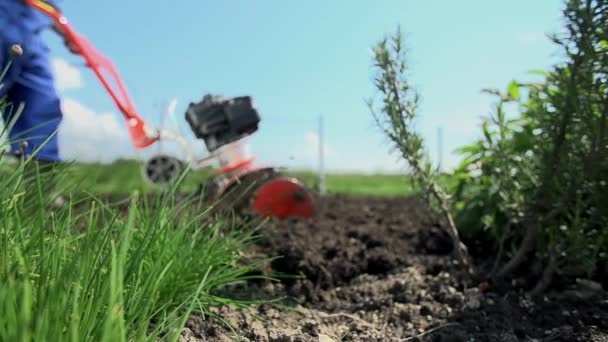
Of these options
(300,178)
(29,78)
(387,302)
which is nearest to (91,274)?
(387,302)

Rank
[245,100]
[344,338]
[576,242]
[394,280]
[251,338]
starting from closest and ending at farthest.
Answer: [251,338] → [344,338] → [576,242] → [394,280] → [245,100]

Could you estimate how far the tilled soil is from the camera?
1817 millimetres

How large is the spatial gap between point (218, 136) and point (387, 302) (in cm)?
140

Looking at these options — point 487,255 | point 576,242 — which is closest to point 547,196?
point 576,242

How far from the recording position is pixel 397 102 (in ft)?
7.47

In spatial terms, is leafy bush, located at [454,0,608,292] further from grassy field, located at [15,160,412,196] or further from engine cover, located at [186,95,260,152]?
engine cover, located at [186,95,260,152]

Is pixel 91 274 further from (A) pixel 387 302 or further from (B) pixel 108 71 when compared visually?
(B) pixel 108 71

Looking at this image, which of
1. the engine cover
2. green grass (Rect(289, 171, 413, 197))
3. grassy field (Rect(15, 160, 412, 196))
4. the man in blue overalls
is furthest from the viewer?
green grass (Rect(289, 171, 413, 197))

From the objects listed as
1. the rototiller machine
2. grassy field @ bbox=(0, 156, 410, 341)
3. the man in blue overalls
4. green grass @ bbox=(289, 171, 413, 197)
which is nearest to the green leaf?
the rototiller machine

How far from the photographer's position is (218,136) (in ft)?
10.8

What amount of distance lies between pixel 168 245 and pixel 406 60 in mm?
1085

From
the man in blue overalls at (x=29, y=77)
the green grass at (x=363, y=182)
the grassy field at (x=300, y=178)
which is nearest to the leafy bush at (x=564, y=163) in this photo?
the grassy field at (x=300, y=178)

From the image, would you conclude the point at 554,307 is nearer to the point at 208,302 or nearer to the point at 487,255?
the point at 487,255

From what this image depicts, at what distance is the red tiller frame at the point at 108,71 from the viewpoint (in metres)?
2.77
